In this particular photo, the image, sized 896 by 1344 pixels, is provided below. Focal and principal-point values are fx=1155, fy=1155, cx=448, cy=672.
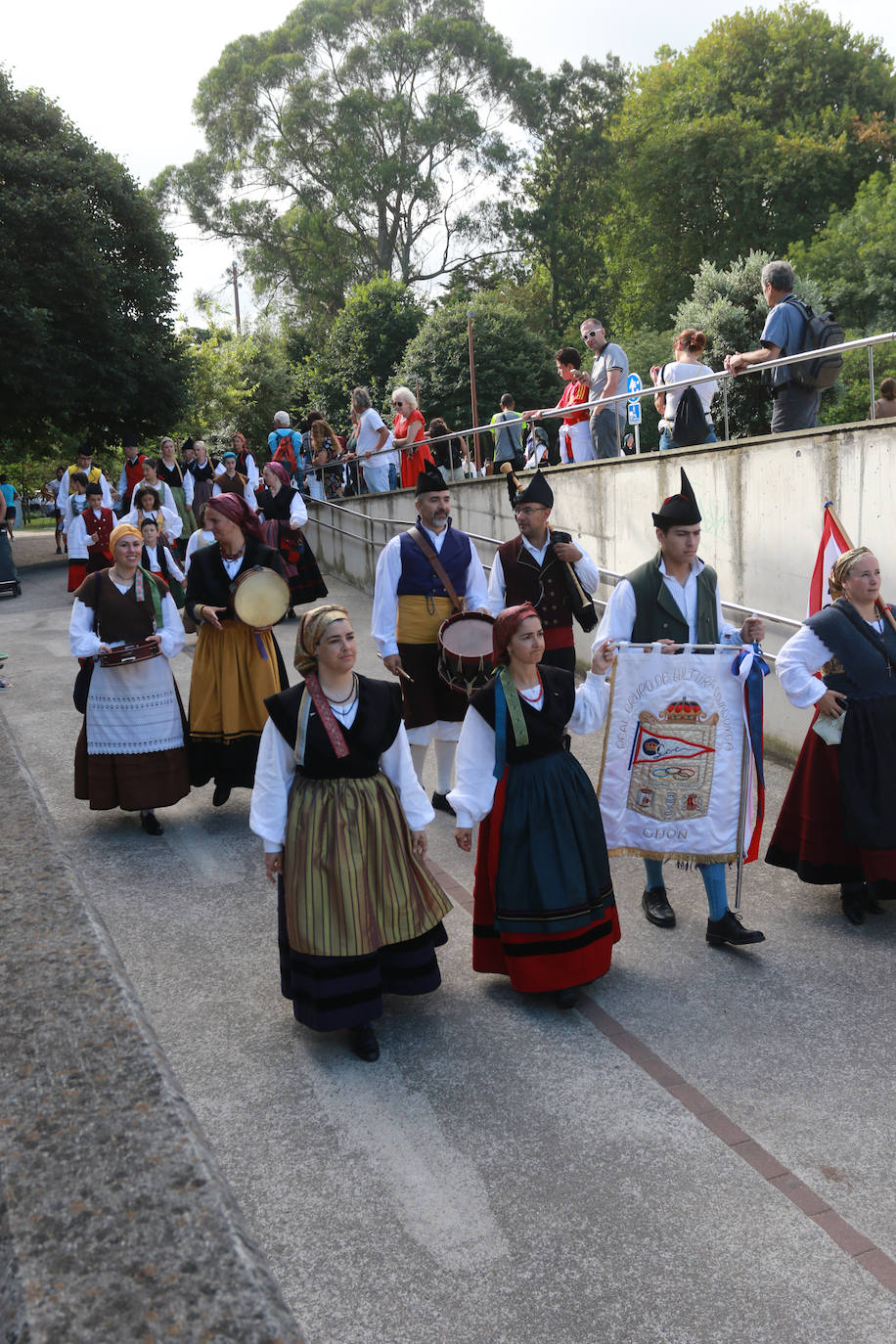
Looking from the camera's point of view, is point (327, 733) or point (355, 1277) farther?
point (327, 733)

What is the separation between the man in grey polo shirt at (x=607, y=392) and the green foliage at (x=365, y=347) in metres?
22.8

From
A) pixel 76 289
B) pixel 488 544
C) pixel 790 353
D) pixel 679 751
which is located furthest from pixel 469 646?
pixel 76 289

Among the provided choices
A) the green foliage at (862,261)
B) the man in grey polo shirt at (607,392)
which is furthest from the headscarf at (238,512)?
the green foliage at (862,261)

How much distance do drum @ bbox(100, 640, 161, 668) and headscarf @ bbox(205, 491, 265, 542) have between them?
2.98 feet

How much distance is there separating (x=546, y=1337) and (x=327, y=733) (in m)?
2.24

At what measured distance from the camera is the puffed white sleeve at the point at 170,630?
7.30 metres

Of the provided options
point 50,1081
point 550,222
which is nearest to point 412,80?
point 550,222

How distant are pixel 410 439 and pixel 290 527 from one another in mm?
3242

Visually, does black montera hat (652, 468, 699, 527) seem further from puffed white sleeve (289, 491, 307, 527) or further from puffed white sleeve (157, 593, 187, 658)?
puffed white sleeve (289, 491, 307, 527)

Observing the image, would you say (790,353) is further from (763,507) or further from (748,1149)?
(748,1149)

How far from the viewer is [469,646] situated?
6434mm

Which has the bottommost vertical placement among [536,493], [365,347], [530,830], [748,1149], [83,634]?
[748,1149]

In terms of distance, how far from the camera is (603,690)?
519 cm

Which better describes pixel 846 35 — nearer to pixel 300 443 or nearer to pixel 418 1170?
Answer: pixel 300 443
